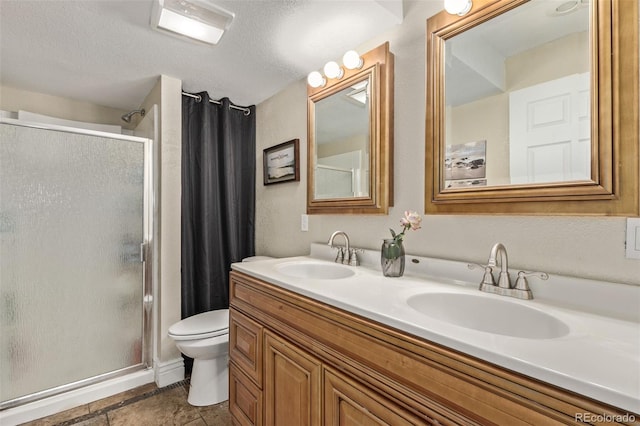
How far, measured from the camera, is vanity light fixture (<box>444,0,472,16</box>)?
45.1 inches

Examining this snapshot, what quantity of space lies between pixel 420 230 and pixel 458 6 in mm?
926

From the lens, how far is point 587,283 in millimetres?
857

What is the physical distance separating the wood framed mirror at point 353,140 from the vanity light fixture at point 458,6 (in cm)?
34

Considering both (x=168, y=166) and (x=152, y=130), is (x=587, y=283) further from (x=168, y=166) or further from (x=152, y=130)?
(x=152, y=130)

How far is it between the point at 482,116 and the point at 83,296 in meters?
2.49

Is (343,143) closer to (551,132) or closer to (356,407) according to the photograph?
(551,132)

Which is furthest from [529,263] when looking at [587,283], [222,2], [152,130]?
[152,130]

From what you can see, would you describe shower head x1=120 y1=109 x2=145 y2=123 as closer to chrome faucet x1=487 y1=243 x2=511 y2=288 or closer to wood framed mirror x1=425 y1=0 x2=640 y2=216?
wood framed mirror x1=425 y1=0 x2=640 y2=216

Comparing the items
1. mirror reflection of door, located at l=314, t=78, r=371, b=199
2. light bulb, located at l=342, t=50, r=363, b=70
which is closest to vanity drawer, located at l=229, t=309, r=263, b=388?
mirror reflection of door, located at l=314, t=78, r=371, b=199

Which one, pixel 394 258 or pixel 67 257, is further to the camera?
pixel 67 257

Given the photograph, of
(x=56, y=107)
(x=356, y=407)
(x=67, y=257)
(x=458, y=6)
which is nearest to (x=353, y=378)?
(x=356, y=407)

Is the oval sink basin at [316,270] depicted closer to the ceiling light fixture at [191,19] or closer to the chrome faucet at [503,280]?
the chrome faucet at [503,280]

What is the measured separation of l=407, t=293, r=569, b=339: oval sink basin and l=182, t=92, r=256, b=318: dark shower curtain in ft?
5.84

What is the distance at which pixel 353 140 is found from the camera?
5.43 ft
